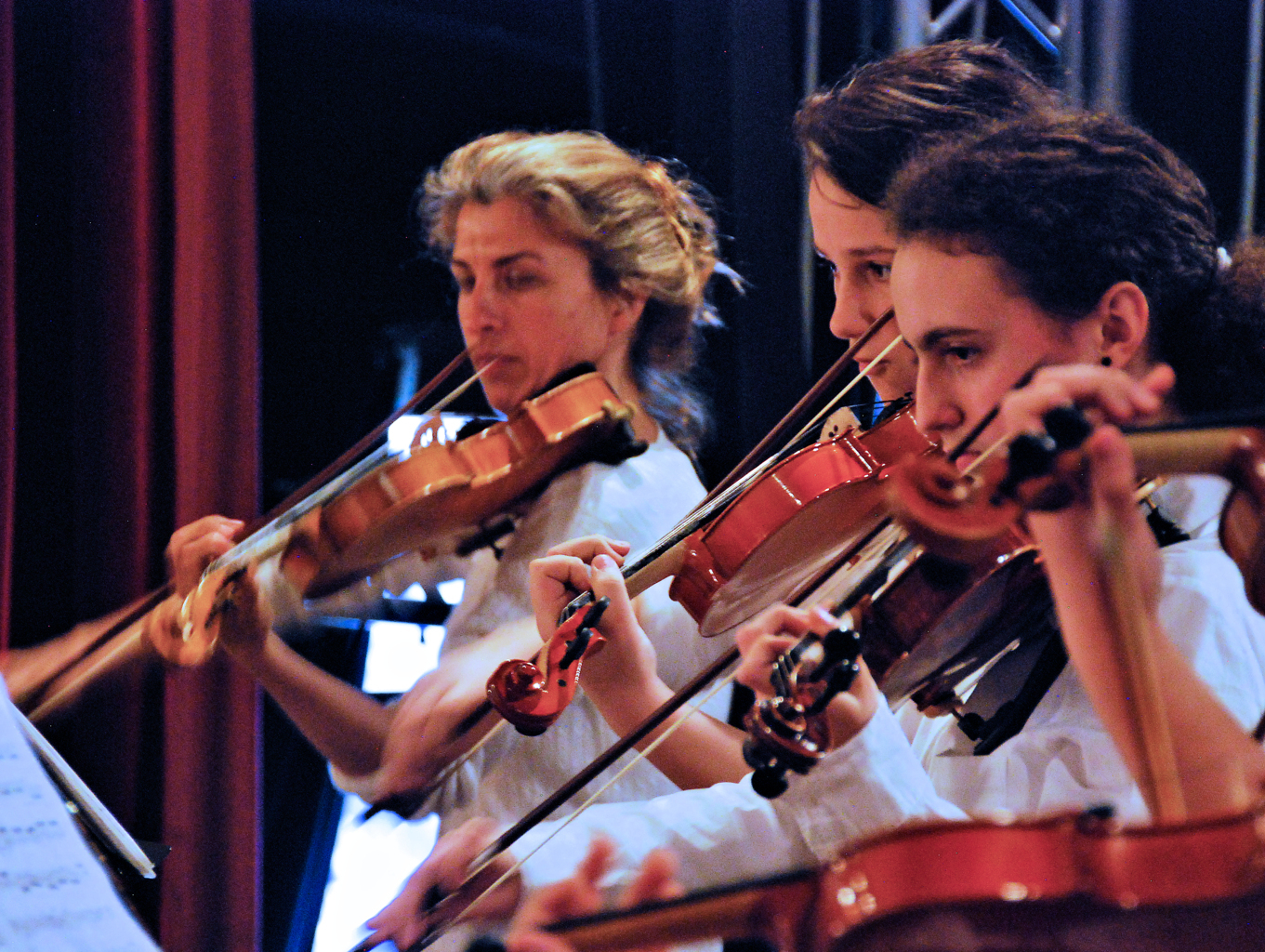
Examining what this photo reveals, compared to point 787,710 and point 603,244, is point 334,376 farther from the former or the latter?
point 787,710

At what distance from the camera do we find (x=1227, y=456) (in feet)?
2.00

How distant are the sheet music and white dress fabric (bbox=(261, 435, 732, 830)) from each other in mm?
611

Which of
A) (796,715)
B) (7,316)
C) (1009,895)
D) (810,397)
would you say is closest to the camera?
(1009,895)

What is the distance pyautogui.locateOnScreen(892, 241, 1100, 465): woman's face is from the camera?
0.87m

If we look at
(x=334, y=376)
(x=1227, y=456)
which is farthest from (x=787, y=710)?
(x=334, y=376)

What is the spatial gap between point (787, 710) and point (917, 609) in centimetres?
17

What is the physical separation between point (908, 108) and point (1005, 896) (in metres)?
0.92

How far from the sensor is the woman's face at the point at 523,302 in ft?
4.98

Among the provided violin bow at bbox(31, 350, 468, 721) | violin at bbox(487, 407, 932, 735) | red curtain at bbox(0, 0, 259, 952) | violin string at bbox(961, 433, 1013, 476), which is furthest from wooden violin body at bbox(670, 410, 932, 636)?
red curtain at bbox(0, 0, 259, 952)

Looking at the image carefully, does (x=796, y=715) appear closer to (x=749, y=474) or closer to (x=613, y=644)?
(x=613, y=644)

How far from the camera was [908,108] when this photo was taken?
123 cm

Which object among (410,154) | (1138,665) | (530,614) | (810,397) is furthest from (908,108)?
(410,154)

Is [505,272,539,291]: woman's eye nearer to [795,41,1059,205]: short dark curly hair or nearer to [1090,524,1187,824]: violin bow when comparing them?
[795,41,1059,205]: short dark curly hair

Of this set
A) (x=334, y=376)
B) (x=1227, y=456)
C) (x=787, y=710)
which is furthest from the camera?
(x=334, y=376)
